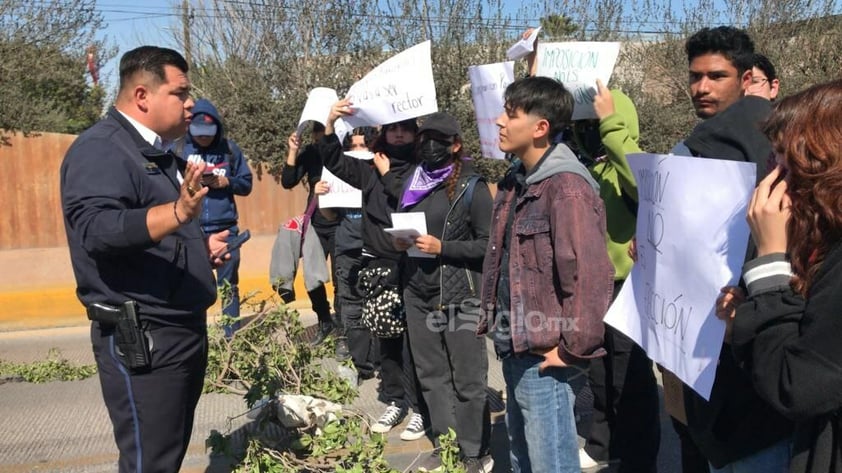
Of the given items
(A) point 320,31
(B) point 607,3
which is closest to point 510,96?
(A) point 320,31

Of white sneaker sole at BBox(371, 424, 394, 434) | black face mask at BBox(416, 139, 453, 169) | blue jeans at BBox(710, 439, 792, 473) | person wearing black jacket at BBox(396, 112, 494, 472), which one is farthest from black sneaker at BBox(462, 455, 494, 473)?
blue jeans at BBox(710, 439, 792, 473)

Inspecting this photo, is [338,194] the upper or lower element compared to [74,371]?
upper

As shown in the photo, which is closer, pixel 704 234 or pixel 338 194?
pixel 704 234

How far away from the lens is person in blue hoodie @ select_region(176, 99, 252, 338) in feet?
20.2

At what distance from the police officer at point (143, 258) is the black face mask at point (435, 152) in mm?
1463

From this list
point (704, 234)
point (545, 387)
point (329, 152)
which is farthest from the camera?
point (329, 152)

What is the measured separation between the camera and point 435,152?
4203 millimetres

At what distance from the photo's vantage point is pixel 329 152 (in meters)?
4.78

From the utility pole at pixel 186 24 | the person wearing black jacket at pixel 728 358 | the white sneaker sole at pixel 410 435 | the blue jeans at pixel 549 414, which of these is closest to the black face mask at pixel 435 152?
the person wearing black jacket at pixel 728 358

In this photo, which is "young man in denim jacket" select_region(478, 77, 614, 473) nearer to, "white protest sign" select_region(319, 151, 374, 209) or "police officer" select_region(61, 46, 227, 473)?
"police officer" select_region(61, 46, 227, 473)

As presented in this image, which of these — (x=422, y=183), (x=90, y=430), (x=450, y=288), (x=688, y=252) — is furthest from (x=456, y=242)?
(x=90, y=430)

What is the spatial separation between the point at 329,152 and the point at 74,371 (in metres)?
3.39

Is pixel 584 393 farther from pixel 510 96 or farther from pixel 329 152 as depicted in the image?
pixel 510 96

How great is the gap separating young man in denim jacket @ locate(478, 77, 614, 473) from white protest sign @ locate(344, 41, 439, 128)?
1.25 meters
